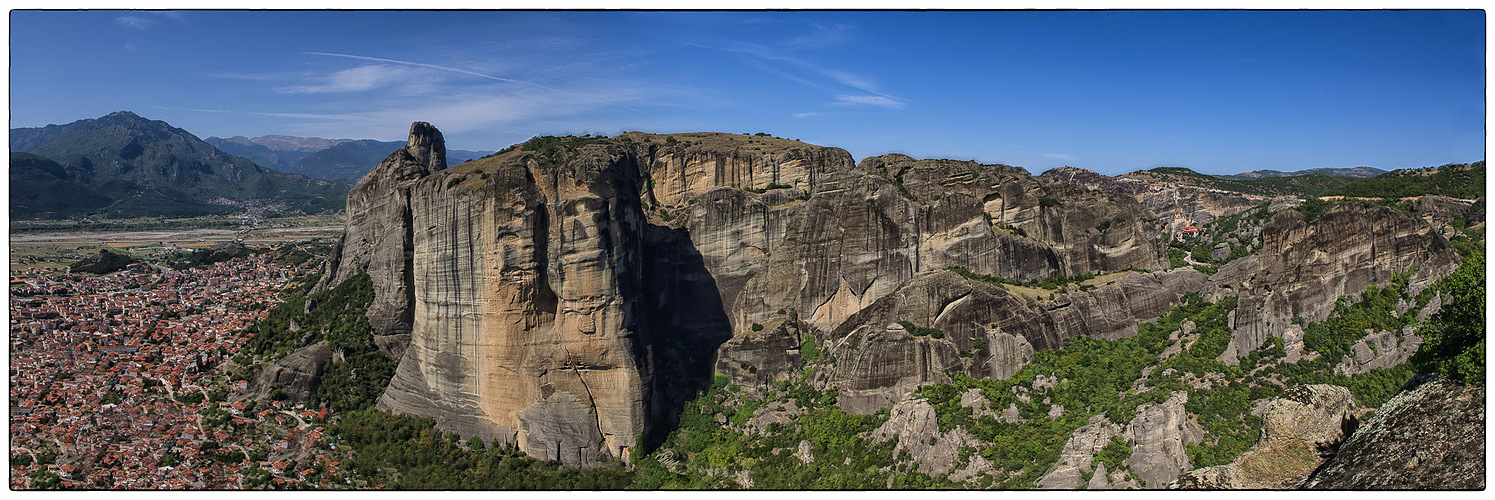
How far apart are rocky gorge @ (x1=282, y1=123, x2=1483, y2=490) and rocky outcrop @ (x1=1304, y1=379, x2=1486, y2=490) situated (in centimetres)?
775

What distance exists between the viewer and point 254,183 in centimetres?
14012

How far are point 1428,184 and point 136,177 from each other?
155m

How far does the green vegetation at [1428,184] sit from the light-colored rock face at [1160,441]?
23.9 metres

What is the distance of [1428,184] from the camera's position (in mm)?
38406

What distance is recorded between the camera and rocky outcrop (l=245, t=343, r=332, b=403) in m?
25.4

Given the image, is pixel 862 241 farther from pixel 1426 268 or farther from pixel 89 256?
pixel 89 256

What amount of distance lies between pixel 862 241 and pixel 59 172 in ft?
382

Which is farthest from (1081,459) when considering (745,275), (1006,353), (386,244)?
(386,244)

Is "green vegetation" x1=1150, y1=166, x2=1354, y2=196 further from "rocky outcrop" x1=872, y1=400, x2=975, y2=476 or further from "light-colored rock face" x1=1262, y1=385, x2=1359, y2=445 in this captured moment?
"light-colored rock face" x1=1262, y1=385, x2=1359, y2=445

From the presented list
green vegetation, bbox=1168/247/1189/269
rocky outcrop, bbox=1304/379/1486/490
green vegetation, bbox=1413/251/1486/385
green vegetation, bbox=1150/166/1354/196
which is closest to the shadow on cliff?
green vegetation, bbox=1168/247/1189/269

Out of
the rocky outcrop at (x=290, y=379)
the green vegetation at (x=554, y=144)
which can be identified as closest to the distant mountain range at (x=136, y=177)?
the rocky outcrop at (x=290, y=379)

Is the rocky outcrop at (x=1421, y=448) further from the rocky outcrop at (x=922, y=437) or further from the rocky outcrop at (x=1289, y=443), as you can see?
the rocky outcrop at (x=922, y=437)

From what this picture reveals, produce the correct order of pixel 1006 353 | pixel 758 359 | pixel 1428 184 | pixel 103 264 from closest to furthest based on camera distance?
pixel 1006 353 → pixel 758 359 → pixel 1428 184 → pixel 103 264

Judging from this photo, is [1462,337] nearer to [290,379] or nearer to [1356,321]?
[1356,321]
